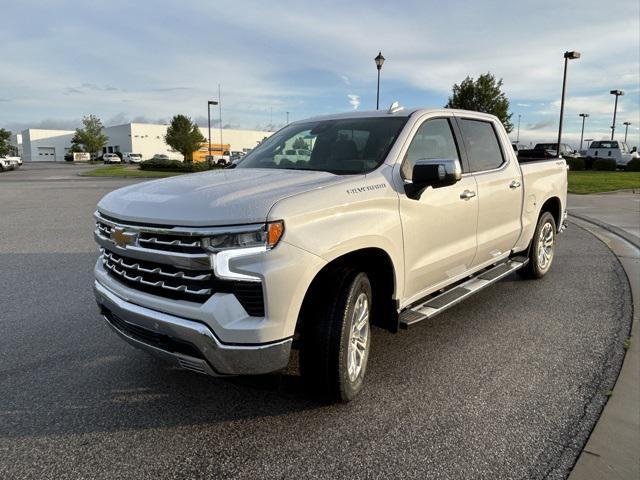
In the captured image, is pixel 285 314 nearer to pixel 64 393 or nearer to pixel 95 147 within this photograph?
pixel 64 393

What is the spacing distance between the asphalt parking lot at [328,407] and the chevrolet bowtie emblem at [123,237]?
3.40 feet

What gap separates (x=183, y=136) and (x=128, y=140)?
40.0 meters

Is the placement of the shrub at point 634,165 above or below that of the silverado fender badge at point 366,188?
below

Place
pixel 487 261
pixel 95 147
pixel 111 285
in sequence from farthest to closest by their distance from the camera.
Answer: pixel 95 147, pixel 487 261, pixel 111 285

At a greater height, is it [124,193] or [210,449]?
[124,193]

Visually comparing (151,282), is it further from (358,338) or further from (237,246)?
(358,338)

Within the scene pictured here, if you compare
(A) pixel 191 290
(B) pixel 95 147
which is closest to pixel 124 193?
(A) pixel 191 290

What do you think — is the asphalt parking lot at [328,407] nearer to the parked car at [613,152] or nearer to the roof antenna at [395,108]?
the roof antenna at [395,108]

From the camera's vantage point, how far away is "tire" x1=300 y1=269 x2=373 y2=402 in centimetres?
279

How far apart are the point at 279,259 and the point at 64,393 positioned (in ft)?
6.11

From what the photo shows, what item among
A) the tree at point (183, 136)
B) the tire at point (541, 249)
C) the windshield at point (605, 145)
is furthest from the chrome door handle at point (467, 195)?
the tree at point (183, 136)

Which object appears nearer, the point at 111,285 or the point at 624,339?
the point at 111,285

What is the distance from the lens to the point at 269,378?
2705 mm

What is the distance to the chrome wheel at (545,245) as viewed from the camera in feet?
19.0
